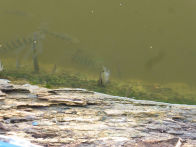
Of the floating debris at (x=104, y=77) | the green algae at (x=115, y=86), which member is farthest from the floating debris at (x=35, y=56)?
the floating debris at (x=104, y=77)

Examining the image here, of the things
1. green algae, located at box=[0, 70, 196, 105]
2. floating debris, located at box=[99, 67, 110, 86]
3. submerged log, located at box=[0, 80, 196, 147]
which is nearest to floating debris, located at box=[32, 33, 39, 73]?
green algae, located at box=[0, 70, 196, 105]

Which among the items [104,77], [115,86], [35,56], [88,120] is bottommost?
[88,120]

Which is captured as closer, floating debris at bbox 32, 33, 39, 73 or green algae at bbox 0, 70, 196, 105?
green algae at bbox 0, 70, 196, 105

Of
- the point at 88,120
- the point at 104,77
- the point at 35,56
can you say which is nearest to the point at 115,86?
the point at 104,77

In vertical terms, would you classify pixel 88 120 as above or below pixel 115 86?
below

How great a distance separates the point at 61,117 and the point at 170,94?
1921 millimetres

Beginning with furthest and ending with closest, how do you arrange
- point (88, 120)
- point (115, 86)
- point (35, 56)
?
1. point (35, 56)
2. point (115, 86)
3. point (88, 120)

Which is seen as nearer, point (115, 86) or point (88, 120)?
point (88, 120)

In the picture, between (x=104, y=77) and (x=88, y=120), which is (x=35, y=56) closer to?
(x=104, y=77)

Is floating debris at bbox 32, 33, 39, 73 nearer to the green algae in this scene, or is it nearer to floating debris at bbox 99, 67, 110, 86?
the green algae

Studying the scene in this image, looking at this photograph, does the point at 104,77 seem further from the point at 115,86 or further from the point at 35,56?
the point at 35,56

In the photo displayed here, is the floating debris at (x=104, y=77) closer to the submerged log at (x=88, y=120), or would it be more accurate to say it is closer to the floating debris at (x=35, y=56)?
the submerged log at (x=88, y=120)

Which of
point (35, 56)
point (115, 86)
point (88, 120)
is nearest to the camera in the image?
point (88, 120)

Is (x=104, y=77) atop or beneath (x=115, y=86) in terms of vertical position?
atop
